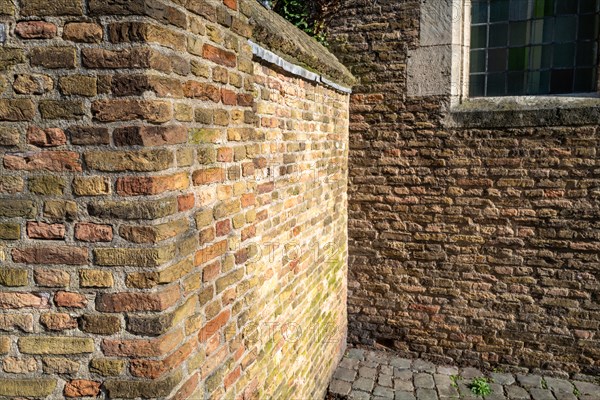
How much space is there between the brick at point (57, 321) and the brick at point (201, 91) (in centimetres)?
97

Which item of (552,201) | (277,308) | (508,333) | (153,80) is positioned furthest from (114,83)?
(508,333)

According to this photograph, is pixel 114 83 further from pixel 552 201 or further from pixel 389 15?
pixel 552 201

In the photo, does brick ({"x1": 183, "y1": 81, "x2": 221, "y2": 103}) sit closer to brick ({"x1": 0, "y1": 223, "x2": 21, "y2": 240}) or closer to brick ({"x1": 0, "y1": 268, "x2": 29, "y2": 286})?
brick ({"x1": 0, "y1": 223, "x2": 21, "y2": 240})

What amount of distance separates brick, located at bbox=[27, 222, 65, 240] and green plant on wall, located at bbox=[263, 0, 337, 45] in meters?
4.00

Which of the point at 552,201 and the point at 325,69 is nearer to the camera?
the point at 325,69

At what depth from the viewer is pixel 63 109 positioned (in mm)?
1528

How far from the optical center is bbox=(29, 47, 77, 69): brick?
1.51m

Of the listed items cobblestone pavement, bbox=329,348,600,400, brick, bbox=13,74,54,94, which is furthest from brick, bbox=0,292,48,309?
cobblestone pavement, bbox=329,348,600,400

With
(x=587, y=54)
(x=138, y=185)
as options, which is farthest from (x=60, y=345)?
(x=587, y=54)

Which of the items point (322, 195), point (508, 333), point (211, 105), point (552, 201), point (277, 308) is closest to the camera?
point (211, 105)

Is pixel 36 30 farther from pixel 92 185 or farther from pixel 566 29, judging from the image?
pixel 566 29

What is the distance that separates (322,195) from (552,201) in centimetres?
246

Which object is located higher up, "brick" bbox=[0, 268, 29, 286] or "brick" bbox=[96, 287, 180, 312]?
"brick" bbox=[0, 268, 29, 286]

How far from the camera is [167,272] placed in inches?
63.3
